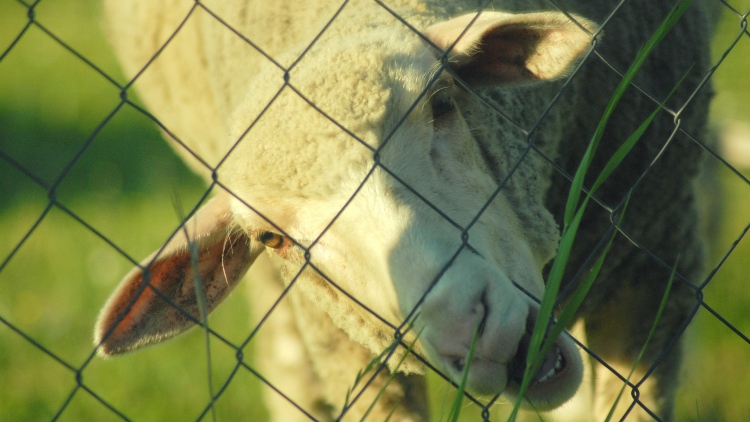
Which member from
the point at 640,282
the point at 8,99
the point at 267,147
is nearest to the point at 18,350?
the point at 267,147

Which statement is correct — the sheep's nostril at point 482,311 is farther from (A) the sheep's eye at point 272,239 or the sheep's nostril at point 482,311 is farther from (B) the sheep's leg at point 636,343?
(B) the sheep's leg at point 636,343

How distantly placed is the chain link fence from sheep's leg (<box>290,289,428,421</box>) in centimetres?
28

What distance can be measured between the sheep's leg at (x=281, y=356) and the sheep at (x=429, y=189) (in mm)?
693

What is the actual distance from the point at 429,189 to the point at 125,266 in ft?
12.7

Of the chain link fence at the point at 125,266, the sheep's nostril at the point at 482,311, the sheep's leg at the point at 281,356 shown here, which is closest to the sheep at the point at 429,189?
the sheep's nostril at the point at 482,311

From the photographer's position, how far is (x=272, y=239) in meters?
2.39

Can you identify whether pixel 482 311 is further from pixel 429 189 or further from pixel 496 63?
pixel 496 63

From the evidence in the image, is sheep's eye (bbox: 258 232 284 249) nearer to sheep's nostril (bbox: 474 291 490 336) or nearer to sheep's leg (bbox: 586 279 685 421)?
sheep's nostril (bbox: 474 291 490 336)

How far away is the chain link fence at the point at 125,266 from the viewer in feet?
12.9

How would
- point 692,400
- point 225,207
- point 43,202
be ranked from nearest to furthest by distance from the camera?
point 225,207
point 692,400
point 43,202

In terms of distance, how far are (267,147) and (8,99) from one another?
23.3 feet

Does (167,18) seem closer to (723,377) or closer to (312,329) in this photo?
(312,329)

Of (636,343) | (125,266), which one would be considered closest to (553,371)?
(636,343)

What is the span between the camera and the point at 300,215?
2215 mm
